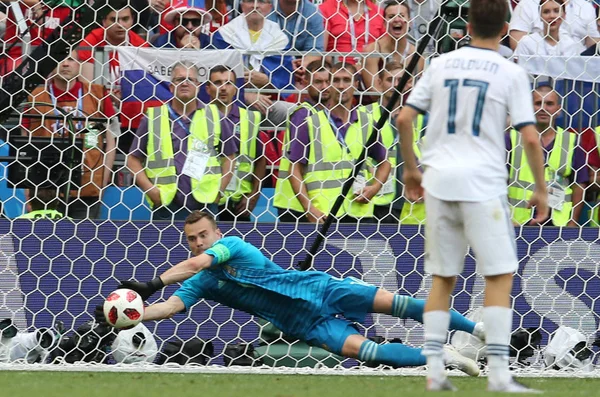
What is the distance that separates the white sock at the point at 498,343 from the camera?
491 centimetres

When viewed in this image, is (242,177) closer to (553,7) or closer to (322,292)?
(322,292)

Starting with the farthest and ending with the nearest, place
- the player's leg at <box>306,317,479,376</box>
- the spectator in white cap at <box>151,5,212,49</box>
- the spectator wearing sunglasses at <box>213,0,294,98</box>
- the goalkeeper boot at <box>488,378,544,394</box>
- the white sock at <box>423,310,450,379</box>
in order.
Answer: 1. the spectator in white cap at <box>151,5,212,49</box>
2. the spectator wearing sunglasses at <box>213,0,294,98</box>
3. the player's leg at <box>306,317,479,376</box>
4. the white sock at <box>423,310,450,379</box>
5. the goalkeeper boot at <box>488,378,544,394</box>

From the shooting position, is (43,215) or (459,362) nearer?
(459,362)

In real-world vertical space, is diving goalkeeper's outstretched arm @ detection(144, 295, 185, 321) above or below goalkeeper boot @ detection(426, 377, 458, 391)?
above

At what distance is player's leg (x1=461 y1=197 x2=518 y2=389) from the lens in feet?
16.1

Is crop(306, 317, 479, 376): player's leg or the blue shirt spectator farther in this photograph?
the blue shirt spectator

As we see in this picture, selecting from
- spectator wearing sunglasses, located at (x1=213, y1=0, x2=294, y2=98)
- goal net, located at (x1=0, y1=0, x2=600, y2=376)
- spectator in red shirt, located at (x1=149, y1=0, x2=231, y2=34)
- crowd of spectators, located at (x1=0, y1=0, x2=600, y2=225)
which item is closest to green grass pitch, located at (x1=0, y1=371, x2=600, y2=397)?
goal net, located at (x1=0, y1=0, x2=600, y2=376)

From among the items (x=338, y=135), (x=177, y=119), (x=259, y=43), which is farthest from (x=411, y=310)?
(x=259, y=43)

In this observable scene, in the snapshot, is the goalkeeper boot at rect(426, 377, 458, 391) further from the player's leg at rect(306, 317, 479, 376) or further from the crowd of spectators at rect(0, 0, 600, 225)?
the crowd of spectators at rect(0, 0, 600, 225)

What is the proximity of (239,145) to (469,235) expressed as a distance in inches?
133

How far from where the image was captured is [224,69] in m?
8.15

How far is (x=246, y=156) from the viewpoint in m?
8.12

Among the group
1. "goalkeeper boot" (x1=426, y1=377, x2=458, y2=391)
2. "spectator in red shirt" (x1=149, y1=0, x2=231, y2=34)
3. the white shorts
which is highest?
"spectator in red shirt" (x1=149, y1=0, x2=231, y2=34)

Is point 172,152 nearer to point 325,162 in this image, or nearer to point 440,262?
point 325,162
